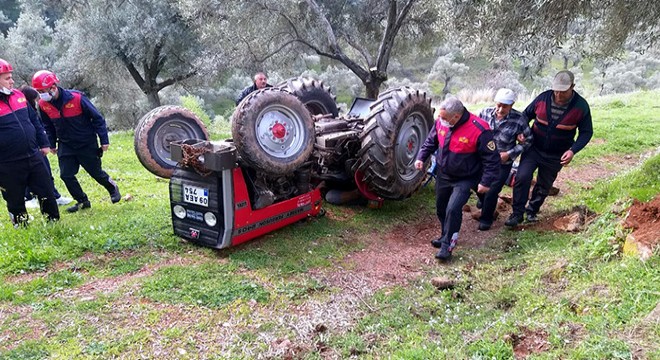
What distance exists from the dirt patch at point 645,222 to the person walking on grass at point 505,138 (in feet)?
5.45

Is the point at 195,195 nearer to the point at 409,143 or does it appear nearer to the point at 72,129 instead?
the point at 72,129

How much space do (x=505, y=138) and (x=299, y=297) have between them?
3.22 metres

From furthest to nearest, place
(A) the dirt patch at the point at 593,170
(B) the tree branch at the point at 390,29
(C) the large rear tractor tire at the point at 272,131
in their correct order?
(B) the tree branch at the point at 390,29 < (A) the dirt patch at the point at 593,170 < (C) the large rear tractor tire at the point at 272,131

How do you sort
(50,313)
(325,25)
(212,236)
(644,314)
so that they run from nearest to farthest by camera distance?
(644,314)
(50,313)
(212,236)
(325,25)

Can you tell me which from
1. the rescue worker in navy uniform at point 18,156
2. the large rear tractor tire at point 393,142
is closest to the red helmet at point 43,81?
the rescue worker in navy uniform at point 18,156

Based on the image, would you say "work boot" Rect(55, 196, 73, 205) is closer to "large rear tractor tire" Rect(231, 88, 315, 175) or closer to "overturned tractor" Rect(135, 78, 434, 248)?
"overturned tractor" Rect(135, 78, 434, 248)

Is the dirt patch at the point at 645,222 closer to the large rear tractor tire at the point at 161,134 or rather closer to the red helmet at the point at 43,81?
the large rear tractor tire at the point at 161,134

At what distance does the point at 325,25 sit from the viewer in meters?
11.5

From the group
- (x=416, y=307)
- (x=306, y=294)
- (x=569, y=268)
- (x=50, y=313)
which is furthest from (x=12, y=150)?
(x=569, y=268)

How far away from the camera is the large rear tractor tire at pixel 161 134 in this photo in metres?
5.21

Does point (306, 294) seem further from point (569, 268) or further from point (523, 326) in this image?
point (569, 268)

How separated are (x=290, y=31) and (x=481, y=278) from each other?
9.66 m

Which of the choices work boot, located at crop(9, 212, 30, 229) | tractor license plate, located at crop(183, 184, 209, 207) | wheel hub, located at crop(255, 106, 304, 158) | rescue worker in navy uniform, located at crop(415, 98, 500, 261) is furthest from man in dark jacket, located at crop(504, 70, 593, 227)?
work boot, located at crop(9, 212, 30, 229)

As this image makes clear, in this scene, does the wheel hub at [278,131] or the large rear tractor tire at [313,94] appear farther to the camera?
the large rear tractor tire at [313,94]
